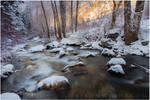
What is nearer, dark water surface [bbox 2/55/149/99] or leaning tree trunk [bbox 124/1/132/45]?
dark water surface [bbox 2/55/149/99]

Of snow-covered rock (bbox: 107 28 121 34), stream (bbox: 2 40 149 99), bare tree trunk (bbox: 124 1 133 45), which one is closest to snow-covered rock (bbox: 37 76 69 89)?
stream (bbox: 2 40 149 99)

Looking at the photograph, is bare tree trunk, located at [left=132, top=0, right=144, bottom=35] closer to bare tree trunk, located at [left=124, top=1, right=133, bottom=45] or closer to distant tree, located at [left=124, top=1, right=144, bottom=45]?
distant tree, located at [left=124, top=1, right=144, bottom=45]

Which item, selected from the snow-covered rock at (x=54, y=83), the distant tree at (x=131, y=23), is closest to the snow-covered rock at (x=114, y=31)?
the distant tree at (x=131, y=23)

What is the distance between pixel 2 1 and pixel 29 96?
5.35 m

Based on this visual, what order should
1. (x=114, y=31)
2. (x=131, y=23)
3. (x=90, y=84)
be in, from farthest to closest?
(x=114, y=31) < (x=131, y=23) < (x=90, y=84)

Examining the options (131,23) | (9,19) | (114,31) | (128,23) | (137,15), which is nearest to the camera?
(9,19)

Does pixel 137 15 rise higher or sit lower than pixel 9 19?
higher

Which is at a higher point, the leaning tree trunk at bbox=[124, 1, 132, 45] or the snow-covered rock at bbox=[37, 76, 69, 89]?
the leaning tree trunk at bbox=[124, 1, 132, 45]

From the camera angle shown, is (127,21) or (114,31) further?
(114,31)

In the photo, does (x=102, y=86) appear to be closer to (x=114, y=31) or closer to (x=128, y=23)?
(x=128, y=23)

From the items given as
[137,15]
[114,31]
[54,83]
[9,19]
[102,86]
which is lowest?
[102,86]

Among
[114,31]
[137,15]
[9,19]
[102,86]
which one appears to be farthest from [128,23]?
[9,19]

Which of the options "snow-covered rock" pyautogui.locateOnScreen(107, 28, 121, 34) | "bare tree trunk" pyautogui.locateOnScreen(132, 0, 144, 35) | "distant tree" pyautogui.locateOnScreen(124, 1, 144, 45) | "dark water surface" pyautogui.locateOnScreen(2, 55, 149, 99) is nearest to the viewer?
"dark water surface" pyautogui.locateOnScreen(2, 55, 149, 99)

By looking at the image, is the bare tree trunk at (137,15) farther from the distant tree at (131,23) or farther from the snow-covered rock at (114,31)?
the snow-covered rock at (114,31)
